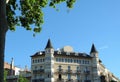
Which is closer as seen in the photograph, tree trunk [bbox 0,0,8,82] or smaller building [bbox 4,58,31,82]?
tree trunk [bbox 0,0,8,82]

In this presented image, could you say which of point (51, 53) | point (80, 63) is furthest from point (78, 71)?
point (51, 53)

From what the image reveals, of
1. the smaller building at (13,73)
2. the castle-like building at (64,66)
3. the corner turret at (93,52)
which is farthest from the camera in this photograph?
the corner turret at (93,52)

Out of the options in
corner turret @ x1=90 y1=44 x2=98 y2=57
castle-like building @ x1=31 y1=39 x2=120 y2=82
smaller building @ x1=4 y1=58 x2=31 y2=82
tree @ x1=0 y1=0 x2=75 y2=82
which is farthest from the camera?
corner turret @ x1=90 y1=44 x2=98 y2=57

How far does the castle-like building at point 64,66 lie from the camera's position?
113 metres

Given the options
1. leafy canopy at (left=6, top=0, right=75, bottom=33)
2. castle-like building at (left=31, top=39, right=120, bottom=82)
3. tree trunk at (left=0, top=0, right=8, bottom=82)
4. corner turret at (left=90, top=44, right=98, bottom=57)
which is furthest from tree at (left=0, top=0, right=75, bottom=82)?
corner turret at (left=90, top=44, right=98, bottom=57)

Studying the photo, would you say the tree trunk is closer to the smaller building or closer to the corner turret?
the smaller building

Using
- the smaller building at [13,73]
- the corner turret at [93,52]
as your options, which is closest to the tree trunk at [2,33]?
the smaller building at [13,73]

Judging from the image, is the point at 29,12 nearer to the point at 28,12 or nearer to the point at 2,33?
the point at 28,12

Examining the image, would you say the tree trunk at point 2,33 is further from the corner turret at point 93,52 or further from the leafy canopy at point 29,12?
the corner turret at point 93,52

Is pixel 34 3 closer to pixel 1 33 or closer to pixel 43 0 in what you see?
pixel 43 0

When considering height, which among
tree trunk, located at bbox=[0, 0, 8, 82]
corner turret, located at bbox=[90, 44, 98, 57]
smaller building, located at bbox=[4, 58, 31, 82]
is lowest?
tree trunk, located at bbox=[0, 0, 8, 82]

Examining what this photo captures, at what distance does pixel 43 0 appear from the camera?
25.3 m

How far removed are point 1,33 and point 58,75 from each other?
101 meters

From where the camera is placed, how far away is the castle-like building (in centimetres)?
11300
